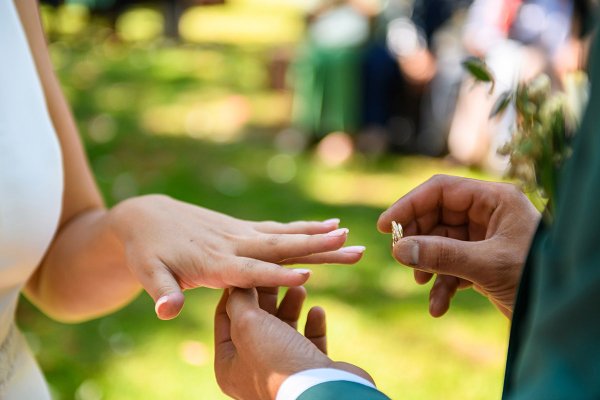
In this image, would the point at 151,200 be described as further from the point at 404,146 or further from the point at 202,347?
the point at 404,146

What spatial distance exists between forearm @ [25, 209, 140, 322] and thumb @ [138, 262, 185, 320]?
8.1 inches

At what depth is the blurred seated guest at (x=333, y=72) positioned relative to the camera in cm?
716

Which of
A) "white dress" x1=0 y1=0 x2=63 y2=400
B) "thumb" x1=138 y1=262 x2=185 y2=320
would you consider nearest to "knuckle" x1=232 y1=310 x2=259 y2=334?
"thumb" x1=138 y1=262 x2=185 y2=320

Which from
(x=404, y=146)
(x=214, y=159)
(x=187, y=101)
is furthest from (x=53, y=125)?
(x=187, y=101)

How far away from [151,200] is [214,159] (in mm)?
5054

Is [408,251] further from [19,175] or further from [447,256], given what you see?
[19,175]

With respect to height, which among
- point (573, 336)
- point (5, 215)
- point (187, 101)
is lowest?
point (187, 101)

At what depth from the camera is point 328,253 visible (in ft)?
5.26

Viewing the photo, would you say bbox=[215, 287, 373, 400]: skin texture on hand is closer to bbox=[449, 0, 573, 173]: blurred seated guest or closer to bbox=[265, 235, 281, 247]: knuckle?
bbox=[265, 235, 281, 247]: knuckle

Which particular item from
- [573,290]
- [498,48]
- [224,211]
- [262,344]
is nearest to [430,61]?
[498,48]

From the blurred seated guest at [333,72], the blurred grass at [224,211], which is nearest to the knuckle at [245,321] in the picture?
the blurred grass at [224,211]

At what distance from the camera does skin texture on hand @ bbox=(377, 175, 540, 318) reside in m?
1.45

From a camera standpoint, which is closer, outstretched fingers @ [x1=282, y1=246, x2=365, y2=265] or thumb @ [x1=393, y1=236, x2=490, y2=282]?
thumb @ [x1=393, y1=236, x2=490, y2=282]

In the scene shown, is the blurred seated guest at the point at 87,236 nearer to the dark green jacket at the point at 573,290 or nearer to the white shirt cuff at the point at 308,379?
the white shirt cuff at the point at 308,379
